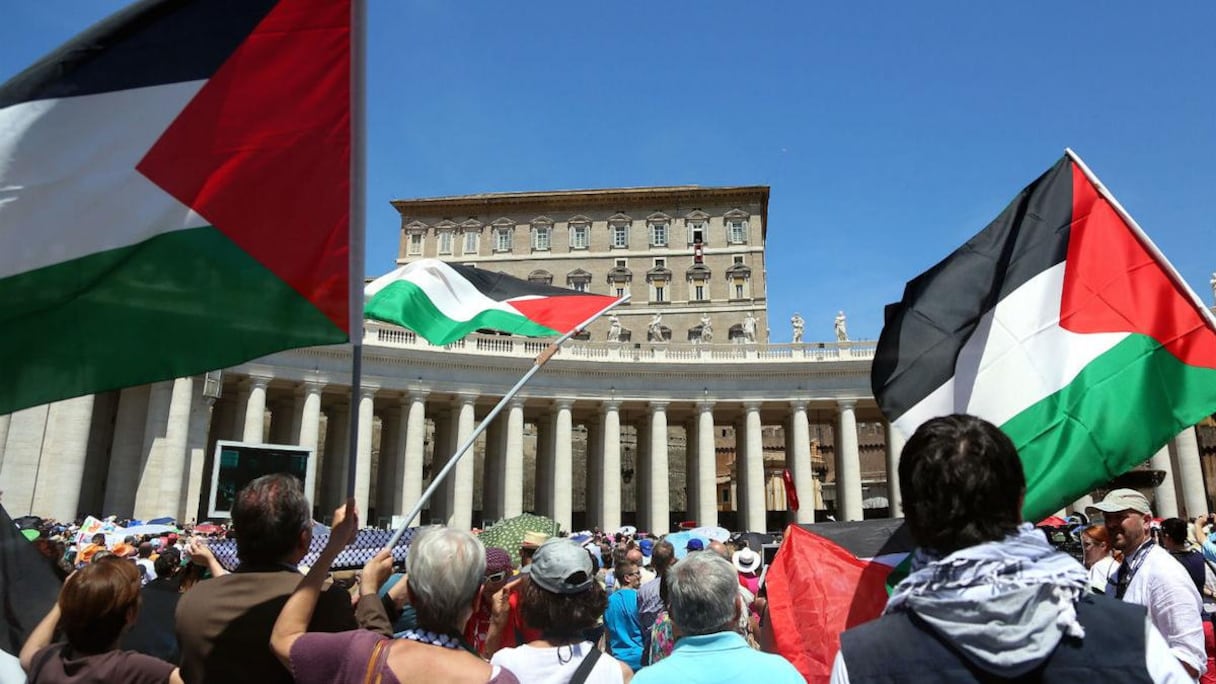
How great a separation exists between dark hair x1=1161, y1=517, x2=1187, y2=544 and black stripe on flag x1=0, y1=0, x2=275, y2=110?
8.14 m

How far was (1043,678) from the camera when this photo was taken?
2.05 metres

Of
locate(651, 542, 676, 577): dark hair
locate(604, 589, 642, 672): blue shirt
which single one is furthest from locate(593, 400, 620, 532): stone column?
locate(651, 542, 676, 577): dark hair

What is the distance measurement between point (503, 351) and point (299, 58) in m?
37.3

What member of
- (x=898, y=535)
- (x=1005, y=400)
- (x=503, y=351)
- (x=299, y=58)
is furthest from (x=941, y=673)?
(x=503, y=351)

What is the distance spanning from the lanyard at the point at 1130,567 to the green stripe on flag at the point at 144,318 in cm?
526

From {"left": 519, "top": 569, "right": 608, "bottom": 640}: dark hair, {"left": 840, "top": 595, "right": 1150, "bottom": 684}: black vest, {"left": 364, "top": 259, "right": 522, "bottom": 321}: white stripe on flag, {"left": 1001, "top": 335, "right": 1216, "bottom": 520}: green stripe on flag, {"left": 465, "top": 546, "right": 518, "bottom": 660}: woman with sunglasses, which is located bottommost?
{"left": 465, "top": 546, "right": 518, "bottom": 660}: woman with sunglasses

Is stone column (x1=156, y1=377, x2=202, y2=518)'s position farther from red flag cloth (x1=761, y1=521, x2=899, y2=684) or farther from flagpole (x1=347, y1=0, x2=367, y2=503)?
red flag cloth (x1=761, y1=521, x2=899, y2=684)

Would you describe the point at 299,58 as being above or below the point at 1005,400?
above

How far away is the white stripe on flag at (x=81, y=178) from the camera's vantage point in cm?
428

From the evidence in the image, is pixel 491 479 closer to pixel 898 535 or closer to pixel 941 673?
pixel 898 535

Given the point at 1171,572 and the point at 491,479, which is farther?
the point at 491,479

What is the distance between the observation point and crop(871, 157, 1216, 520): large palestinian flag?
5551 millimetres

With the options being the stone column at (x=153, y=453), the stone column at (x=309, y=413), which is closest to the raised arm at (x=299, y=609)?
the stone column at (x=153, y=453)

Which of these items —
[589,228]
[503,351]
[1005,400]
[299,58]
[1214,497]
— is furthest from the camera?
[589,228]
